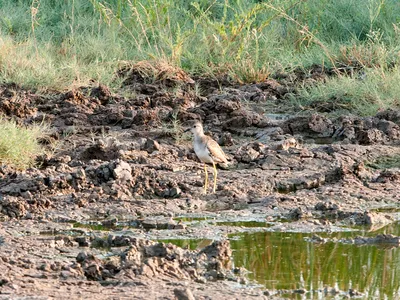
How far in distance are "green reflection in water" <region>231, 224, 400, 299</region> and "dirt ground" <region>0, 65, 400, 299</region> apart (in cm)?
18

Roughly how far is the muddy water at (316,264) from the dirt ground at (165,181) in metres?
0.15

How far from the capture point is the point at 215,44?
10445 millimetres

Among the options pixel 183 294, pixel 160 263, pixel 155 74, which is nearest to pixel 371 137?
pixel 155 74

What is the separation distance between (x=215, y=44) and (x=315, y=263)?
564 centimetres

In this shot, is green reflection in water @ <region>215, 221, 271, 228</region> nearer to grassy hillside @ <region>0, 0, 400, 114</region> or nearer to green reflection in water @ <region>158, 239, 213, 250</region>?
green reflection in water @ <region>158, 239, 213, 250</region>

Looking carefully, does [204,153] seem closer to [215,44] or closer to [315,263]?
[315,263]

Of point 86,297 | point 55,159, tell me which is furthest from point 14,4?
point 86,297

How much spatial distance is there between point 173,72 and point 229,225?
428 cm

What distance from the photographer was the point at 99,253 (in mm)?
5176

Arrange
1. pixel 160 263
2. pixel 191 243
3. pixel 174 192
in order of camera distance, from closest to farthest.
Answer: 1. pixel 160 263
2. pixel 191 243
3. pixel 174 192

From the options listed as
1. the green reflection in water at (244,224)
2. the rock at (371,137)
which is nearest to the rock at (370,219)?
the green reflection in water at (244,224)

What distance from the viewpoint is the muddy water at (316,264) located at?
15.4 feet

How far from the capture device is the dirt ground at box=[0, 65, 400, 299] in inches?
186

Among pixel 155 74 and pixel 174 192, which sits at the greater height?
pixel 155 74
